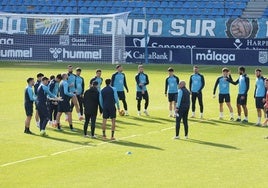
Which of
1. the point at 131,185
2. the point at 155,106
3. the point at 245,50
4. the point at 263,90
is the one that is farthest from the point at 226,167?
the point at 245,50

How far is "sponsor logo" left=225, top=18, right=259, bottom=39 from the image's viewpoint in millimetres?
58250

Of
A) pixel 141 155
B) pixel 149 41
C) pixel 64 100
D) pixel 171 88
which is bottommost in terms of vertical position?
pixel 141 155

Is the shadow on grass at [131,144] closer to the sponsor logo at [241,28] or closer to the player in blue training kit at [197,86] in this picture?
the player in blue training kit at [197,86]

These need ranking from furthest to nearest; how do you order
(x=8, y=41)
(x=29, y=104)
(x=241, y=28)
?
(x=8, y=41) → (x=241, y=28) → (x=29, y=104)

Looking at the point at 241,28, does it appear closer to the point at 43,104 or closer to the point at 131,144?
the point at 43,104

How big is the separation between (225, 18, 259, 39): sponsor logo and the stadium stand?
4.57 meters

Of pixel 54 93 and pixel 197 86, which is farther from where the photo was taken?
pixel 197 86

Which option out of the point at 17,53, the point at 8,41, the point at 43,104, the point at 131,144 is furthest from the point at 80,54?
the point at 131,144

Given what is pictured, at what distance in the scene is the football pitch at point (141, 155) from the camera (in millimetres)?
19156

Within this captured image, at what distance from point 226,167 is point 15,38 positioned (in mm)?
41901

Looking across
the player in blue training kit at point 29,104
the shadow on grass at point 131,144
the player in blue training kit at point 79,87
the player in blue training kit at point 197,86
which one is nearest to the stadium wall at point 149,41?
the player in blue training kit at point 197,86

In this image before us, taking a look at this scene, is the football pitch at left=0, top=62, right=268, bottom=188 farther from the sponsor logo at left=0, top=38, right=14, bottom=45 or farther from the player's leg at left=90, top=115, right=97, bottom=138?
the sponsor logo at left=0, top=38, right=14, bottom=45

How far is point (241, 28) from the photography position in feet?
192

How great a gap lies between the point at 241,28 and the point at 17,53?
1762 centimetres
